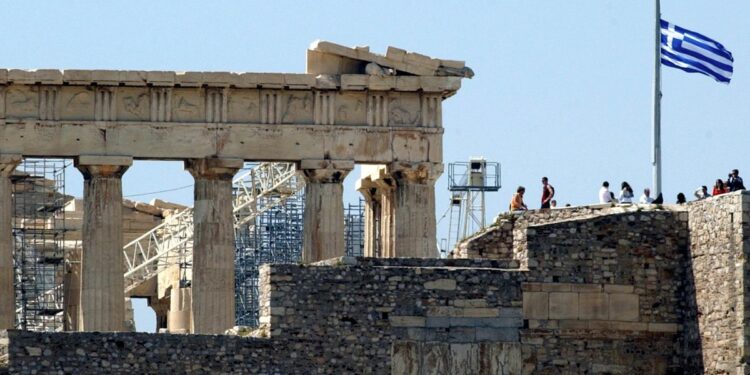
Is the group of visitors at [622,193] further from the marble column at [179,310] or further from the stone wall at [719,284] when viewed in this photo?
the marble column at [179,310]

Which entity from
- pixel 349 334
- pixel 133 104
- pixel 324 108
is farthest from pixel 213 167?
pixel 349 334

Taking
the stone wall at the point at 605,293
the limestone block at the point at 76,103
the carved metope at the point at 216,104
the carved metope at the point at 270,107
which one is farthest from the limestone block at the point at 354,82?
the stone wall at the point at 605,293

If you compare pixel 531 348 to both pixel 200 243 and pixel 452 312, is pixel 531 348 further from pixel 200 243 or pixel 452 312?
pixel 200 243

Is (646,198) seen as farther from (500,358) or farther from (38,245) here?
(38,245)

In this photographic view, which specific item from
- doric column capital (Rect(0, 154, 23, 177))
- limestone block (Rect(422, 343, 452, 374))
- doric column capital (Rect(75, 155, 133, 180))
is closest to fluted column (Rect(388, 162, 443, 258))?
doric column capital (Rect(75, 155, 133, 180))

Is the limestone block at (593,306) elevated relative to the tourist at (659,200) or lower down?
lower down

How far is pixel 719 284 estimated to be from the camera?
4669 centimetres

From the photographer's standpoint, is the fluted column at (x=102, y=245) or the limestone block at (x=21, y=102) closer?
the fluted column at (x=102, y=245)

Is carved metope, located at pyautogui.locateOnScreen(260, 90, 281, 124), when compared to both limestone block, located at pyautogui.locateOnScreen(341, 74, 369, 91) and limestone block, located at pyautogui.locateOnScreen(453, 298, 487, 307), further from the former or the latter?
limestone block, located at pyautogui.locateOnScreen(453, 298, 487, 307)

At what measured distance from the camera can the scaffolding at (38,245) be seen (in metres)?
90.2

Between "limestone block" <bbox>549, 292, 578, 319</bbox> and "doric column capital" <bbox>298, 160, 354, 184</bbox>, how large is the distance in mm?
34129

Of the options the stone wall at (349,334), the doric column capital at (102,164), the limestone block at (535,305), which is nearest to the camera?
the stone wall at (349,334)

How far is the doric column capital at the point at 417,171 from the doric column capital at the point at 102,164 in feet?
24.5

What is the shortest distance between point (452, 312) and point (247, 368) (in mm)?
3526
